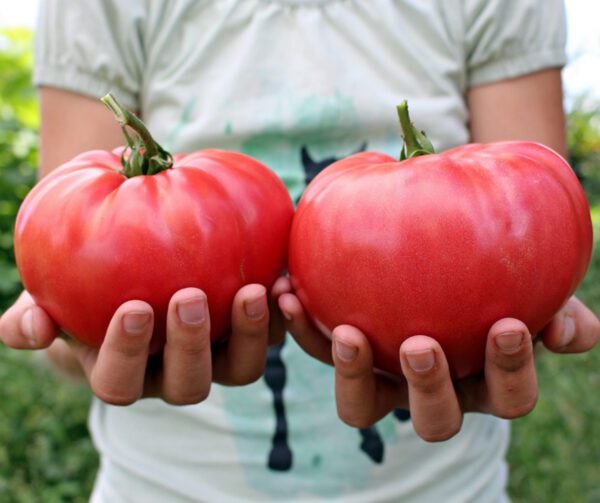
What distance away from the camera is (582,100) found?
468 centimetres

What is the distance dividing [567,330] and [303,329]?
33cm

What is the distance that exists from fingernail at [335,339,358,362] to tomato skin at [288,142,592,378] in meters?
0.03

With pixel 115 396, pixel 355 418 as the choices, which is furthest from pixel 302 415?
pixel 115 396

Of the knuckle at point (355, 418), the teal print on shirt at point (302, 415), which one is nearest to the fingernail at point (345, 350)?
the knuckle at point (355, 418)

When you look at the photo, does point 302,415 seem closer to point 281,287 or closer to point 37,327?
point 281,287

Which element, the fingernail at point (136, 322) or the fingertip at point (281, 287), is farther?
the fingertip at point (281, 287)

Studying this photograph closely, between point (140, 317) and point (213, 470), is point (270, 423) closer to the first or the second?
point (213, 470)

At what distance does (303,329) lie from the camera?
0.91m

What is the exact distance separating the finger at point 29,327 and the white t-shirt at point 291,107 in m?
0.31

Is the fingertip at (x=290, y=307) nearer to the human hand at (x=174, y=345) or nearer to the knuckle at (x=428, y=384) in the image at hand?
the human hand at (x=174, y=345)

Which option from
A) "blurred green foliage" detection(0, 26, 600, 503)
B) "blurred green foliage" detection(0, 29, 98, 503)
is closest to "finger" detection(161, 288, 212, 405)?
"blurred green foliage" detection(0, 29, 98, 503)

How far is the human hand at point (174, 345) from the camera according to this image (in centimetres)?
81

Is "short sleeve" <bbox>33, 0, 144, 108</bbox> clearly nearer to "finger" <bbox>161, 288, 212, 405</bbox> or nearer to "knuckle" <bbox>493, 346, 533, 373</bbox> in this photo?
"finger" <bbox>161, 288, 212, 405</bbox>

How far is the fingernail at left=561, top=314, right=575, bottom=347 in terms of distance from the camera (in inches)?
36.0
